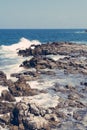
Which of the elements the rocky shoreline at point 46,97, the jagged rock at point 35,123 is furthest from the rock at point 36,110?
the jagged rock at point 35,123

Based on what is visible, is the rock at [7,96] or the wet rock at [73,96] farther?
the wet rock at [73,96]

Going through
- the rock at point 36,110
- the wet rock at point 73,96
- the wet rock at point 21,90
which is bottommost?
the wet rock at point 73,96

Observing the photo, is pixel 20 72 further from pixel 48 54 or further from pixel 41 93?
pixel 48 54

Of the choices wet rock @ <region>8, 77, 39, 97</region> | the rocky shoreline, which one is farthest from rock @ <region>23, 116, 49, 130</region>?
wet rock @ <region>8, 77, 39, 97</region>

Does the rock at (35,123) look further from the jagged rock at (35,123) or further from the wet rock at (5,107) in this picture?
the wet rock at (5,107)

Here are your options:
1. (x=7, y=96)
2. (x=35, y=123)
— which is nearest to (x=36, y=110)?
(x=35, y=123)

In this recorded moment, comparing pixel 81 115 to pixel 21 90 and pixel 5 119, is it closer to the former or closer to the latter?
pixel 5 119

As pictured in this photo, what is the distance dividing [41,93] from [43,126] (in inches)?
500

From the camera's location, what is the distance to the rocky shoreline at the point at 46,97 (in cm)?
3403

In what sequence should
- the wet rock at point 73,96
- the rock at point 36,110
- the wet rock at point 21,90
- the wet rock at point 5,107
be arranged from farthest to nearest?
the wet rock at point 21,90
the wet rock at point 73,96
the wet rock at point 5,107
the rock at point 36,110

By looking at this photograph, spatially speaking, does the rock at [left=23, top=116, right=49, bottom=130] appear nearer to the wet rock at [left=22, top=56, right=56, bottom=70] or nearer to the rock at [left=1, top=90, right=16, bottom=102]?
the rock at [left=1, top=90, right=16, bottom=102]

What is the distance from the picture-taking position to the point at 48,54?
81.3m

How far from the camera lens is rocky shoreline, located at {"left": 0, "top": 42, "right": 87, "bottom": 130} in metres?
34.0

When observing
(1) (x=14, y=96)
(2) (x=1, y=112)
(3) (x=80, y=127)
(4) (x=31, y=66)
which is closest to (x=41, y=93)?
(1) (x=14, y=96)
